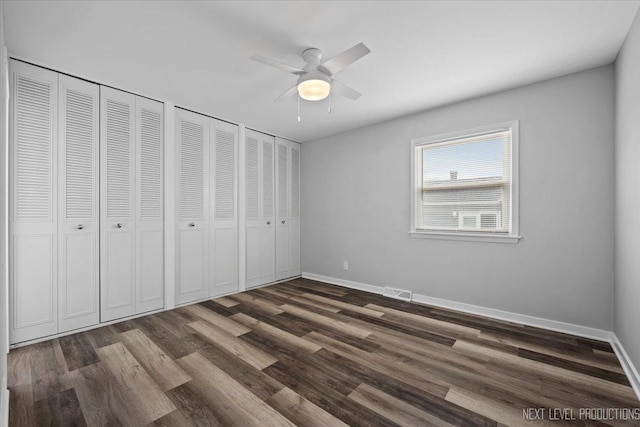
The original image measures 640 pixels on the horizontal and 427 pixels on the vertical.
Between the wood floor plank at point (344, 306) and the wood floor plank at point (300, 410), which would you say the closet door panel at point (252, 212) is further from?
the wood floor plank at point (300, 410)

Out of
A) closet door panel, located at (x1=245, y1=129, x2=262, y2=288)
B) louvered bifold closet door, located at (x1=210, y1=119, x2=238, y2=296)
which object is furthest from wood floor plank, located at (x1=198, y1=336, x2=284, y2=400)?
closet door panel, located at (x1=245, y1=129, x2=262, y2=288)

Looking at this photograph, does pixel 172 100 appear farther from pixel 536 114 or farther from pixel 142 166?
pixel 536 114

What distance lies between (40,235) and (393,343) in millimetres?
3368

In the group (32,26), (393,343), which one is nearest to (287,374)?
(393,343)

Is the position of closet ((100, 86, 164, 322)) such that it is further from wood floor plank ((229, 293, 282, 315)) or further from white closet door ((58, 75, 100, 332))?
wood floor plank ((229, 293, 282, 315))

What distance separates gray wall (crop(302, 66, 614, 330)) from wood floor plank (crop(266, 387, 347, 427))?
2.39 meters

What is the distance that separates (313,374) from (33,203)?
288 cm

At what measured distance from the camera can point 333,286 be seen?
4598mm

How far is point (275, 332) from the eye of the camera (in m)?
2.84

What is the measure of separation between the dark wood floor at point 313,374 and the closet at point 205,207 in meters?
0.74

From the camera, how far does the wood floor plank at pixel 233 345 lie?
7.53 feet

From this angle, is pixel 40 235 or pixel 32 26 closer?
pixel 32 26

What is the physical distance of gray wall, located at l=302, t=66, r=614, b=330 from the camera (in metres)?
2.63

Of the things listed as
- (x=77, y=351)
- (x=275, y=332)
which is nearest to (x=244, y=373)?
(x=275, y=332)
